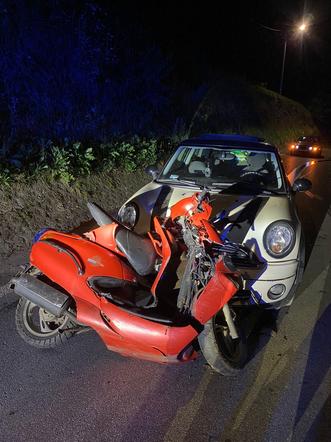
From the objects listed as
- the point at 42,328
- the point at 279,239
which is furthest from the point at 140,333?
the point at 279,239

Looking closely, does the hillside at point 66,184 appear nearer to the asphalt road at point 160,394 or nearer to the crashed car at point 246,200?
the crashed car at point 246,200

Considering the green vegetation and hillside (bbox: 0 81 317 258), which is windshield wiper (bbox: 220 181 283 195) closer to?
hillside (bbox: 0 81 317 258)

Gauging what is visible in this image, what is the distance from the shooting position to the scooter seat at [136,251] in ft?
9.30

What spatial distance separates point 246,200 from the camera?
4.09 m

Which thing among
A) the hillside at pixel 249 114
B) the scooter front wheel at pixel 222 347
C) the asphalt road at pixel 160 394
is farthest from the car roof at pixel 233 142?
the hillside at pixel 249 114

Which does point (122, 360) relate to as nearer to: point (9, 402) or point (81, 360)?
point (81, 360)

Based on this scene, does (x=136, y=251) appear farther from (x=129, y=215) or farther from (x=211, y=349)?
(x=129, y=215)

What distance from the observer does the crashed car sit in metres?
3.40

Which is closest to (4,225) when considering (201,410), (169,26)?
(201,410)

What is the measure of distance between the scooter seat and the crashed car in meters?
0.79

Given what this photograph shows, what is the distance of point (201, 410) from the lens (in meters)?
2.55

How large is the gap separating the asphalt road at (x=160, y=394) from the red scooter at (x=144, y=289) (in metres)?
0.20

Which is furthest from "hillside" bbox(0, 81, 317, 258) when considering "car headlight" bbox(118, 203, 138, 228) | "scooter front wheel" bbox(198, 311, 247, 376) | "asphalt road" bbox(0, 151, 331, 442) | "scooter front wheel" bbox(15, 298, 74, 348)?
"scooter front wheel" bbox(198, 311, 247, 376)

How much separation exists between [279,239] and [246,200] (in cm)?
75
